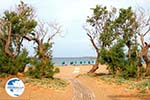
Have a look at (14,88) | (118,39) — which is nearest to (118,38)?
(118,39)

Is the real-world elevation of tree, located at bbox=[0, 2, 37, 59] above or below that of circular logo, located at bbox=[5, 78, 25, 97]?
above

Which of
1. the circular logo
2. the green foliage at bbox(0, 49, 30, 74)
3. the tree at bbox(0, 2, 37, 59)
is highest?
the tree at bbox(0, 2, 37, 59)

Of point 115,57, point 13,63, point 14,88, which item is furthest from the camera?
point 115,57

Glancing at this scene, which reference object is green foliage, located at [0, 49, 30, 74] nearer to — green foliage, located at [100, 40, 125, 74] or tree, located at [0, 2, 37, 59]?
tree, located at [0, 2, 37, 59]

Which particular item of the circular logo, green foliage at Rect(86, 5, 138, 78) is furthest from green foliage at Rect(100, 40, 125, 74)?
the circular logo

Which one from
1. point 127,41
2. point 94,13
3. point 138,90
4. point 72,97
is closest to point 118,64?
point 127,41

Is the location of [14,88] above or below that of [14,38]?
below

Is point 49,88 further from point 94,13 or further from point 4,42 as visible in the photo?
point 94,13

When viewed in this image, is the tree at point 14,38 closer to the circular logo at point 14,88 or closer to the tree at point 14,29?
the tree at point 14,29

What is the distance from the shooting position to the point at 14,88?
38.2ft

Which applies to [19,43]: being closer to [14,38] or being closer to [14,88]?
[14,38]

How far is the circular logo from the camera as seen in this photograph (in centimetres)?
1152

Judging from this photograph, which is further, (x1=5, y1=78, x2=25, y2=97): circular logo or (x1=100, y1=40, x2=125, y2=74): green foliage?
(x1=100, y1=40, x2=125, y2=74): green foliage

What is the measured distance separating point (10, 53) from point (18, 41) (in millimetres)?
1986
